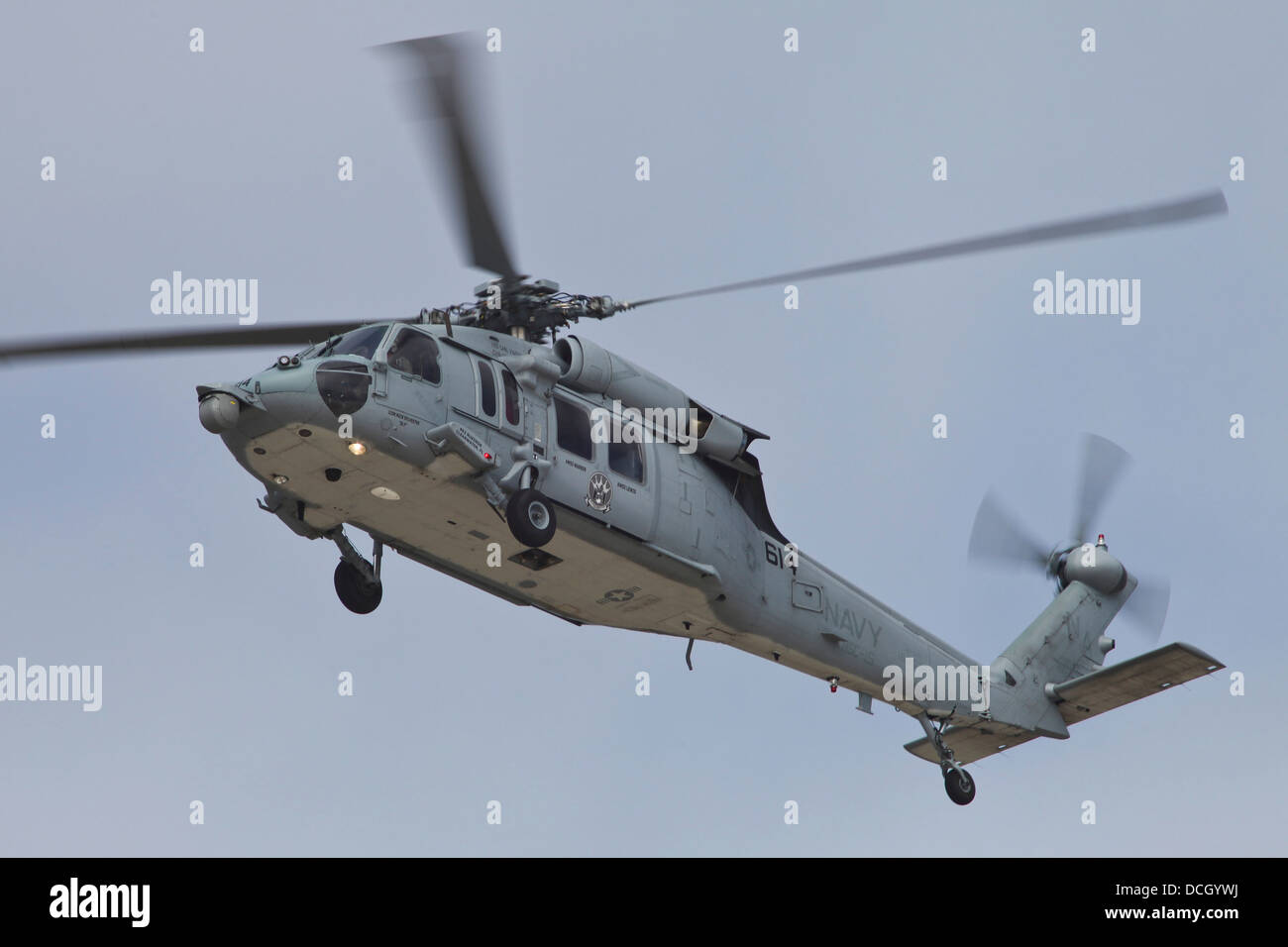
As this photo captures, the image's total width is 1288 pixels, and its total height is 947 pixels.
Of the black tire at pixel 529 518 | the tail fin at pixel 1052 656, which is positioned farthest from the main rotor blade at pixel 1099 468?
the black tire at pixel 529 518

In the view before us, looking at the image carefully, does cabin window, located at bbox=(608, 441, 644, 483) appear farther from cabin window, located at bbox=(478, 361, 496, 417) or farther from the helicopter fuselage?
cabin window, located at bbox=(478, 361, 496, 417)

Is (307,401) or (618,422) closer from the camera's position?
(307,401)

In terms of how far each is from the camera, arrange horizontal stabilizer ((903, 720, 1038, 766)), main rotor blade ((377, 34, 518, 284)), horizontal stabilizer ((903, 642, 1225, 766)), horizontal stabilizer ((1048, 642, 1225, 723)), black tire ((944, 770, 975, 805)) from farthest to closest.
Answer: horizontal stabilizer ((903, 720, 1038, 766)), black tire ((944, 770, 975, 805)), horizontal stabilizer ((903, 642, 1225, 766)), horizontal stabilizer ((1048, 642, 1225, 723)), main rotor blade ((377, 34, 518, 284))

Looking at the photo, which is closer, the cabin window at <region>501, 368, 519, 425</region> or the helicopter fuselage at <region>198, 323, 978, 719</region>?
the helicopter fuselage at <region>198, 323, 978, 719</region>

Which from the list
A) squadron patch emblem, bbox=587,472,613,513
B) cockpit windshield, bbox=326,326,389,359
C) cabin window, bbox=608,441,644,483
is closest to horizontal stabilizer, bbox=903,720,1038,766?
cabin window, bbox=608,441,644,483

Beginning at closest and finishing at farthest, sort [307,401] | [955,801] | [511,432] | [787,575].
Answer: [307,401]
[511,432]
[787,575]
[955,801]

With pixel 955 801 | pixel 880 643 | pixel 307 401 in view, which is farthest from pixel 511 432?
pixel 955 801

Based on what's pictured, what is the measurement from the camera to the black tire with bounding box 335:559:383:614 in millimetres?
19516

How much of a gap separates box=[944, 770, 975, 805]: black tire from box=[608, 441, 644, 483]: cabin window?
7.43 metres

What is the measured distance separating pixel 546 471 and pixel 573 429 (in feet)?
2.86

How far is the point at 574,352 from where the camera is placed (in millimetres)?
19516

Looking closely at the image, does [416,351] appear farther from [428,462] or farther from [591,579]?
[591,579]

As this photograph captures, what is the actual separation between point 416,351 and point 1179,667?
441 inches

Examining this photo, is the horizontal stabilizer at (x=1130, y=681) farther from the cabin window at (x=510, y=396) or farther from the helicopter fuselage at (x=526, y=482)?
the cabin window at (x=510, y=396)
